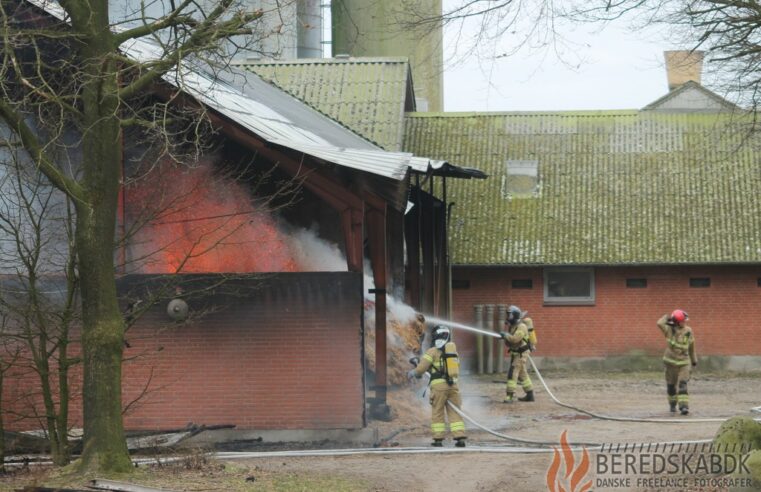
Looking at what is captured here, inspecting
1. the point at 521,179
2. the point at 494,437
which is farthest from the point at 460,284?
the point at 494,437

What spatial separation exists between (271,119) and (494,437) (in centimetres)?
568

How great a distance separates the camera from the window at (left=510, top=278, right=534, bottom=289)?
28625mm

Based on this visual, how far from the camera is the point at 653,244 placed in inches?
1111

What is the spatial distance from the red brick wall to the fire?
38.9 feet

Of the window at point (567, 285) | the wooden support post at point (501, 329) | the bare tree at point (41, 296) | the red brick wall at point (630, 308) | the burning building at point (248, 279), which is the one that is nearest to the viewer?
the bare tree at point (41, 296)

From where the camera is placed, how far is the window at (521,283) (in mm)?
28625

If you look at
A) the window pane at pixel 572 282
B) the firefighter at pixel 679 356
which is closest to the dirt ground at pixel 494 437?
the firefighter at pixel 679 356

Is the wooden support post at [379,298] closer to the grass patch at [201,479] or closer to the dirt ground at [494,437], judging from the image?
the dirt ground at [494,437]

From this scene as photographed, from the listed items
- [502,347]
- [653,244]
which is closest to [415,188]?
[502,347]

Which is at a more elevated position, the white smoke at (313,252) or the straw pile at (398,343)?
the white smoke at (313,252)

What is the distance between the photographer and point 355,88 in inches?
1104

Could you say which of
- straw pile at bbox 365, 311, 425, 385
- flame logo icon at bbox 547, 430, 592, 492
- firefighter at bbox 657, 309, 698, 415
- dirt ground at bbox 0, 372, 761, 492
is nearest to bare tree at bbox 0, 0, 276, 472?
dirt ground at bbox 0, 372, 761, 492

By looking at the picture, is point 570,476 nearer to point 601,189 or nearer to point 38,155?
point 38,155

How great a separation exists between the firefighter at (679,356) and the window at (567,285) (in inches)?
403
